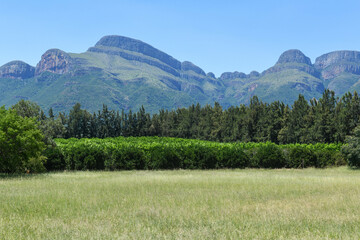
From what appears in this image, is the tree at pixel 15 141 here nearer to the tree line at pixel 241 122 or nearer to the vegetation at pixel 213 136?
A: the vegetation at pixel 213 136

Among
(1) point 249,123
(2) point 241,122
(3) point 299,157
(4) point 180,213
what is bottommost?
(4) point 180,213

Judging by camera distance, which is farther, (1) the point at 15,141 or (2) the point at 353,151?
(2) the point at 353,151

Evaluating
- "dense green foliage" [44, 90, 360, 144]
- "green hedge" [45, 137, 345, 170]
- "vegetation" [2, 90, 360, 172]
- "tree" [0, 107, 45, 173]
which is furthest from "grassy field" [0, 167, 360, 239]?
"dense green foliage" [44, 90, 360, 144]

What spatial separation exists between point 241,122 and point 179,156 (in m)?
45.8

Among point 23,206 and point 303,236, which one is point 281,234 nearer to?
point 303,236

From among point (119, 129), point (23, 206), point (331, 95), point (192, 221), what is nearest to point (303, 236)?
point (192, 221)

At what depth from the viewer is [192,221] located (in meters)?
9.26

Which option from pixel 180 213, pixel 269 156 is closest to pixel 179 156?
pixel 269 156

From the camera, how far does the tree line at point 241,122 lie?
173ft

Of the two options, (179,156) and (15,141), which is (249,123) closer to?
(179,156)

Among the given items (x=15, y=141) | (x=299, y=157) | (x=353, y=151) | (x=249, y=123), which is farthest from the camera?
(x=249, y=123)

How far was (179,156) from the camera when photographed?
97.8 ft

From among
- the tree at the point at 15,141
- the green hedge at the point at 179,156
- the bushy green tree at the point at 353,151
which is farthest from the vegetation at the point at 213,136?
the tree at the point at 15,141

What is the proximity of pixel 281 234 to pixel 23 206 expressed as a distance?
8884 millimetres
